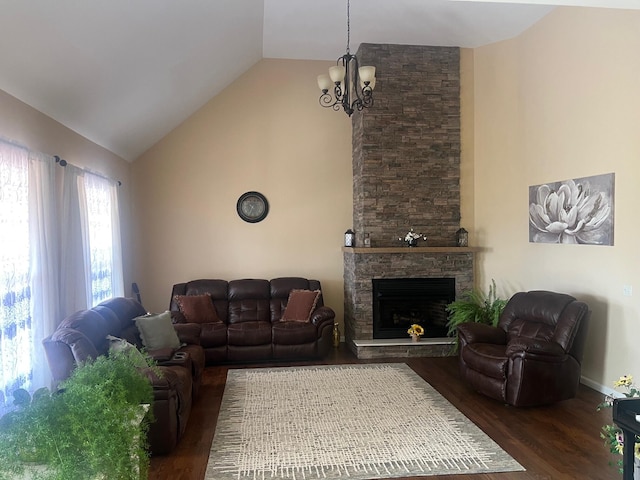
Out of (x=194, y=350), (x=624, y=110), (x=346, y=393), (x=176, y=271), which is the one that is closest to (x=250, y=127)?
(x=176, y=271)

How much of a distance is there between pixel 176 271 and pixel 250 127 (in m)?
2.40

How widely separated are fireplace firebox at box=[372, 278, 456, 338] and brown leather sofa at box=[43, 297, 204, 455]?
2796 mm

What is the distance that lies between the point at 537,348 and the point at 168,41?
4.42 m

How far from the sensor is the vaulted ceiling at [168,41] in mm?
3203

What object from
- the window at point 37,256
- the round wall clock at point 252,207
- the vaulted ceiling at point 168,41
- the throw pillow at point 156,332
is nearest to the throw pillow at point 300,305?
the round wall clock at point 252,207

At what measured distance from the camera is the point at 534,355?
4184 mm

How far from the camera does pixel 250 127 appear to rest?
6992 millimetres

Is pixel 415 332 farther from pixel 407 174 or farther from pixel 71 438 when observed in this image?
pixel 71 438

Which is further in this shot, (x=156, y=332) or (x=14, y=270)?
(x=156, y=332)

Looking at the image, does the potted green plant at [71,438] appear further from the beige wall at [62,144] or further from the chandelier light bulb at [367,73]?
the chandelier light bulb at [367,73]

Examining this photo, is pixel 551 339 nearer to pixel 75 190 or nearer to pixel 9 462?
pixel 9 462

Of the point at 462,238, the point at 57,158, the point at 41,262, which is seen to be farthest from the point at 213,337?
the point at 462,238

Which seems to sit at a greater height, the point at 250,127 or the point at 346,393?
the point at 250,127

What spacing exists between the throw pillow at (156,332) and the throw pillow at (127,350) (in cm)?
45
